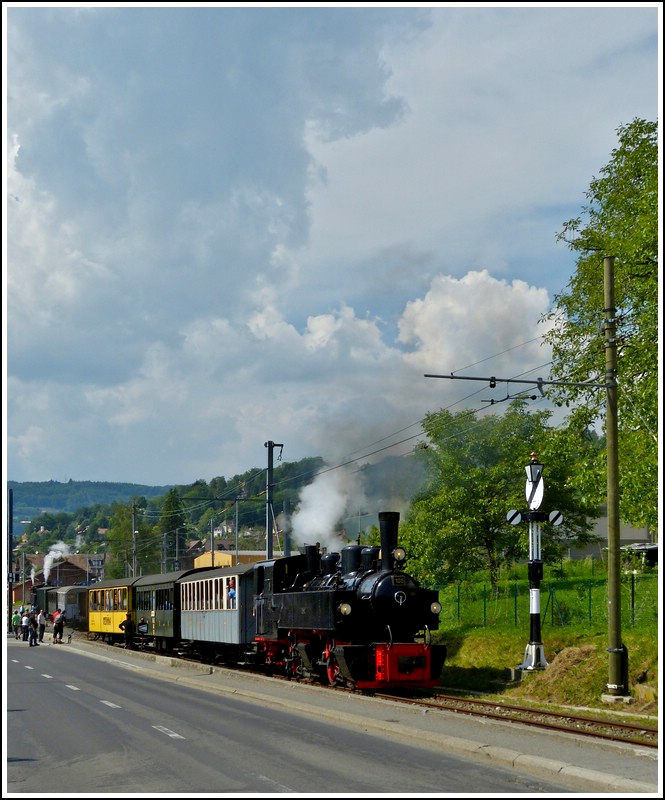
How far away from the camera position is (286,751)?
1316cm

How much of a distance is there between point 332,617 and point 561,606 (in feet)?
30.3

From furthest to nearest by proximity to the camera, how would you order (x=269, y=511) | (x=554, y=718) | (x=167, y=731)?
(x=269, y=511)
(x=554, y=718)
(x=167, y=731)

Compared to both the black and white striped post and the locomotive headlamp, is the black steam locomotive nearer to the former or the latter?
the locomotive headlamp

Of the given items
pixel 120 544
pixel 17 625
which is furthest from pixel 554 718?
pixel 120 544

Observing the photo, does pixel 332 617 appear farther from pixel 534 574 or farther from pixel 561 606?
pixel 561 606

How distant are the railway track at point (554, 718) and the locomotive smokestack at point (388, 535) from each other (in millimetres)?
3101

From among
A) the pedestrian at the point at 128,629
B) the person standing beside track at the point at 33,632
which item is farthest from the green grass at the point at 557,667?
the person standing beside track at the point at 33,632

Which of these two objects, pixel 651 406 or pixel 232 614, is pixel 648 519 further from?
pixel 232 614

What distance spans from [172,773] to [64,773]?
4.16ft

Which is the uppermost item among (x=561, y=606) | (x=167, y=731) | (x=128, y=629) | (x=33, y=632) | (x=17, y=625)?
(x=561, y=606)

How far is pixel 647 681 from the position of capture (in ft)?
62.6

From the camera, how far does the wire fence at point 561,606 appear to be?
2530cm

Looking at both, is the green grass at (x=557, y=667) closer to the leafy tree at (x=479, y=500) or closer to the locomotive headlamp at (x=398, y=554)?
the locomotive headlamp at (x=398, y=554)

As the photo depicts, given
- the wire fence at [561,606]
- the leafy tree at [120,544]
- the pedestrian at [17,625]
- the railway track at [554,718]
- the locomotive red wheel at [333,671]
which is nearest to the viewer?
the railway track at [554,718]
